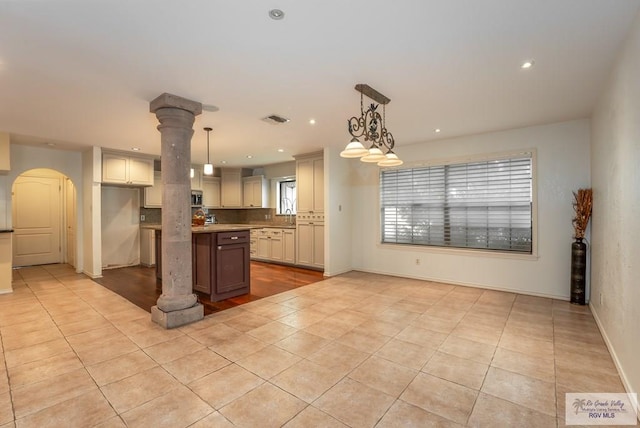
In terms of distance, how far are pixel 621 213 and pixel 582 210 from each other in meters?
1.71

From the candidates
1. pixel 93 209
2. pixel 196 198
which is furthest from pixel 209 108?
pixel 196 198

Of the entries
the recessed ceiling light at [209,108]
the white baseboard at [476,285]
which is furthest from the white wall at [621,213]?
the recessed ceiling light at [209,108]

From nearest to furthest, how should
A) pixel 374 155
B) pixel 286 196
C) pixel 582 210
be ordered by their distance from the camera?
pixel 374 155 < pixel 582 210 < pixel 286 196

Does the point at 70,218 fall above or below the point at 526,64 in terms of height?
below

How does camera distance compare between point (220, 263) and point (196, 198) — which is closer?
point (220, 263)

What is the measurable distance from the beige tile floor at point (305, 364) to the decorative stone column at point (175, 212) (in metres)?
0.27

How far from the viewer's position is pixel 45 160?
229 inches

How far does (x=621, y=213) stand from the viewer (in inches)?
97.4

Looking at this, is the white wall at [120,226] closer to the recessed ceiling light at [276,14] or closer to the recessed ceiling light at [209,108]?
the recessed ceiling light at [209,108]

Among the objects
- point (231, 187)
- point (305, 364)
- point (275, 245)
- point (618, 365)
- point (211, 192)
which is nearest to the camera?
point (618, 365)

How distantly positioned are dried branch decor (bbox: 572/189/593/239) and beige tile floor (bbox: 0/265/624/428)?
39.8 inches

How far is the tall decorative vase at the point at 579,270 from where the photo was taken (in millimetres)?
3953

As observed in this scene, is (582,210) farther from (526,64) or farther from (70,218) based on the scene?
(70,218)

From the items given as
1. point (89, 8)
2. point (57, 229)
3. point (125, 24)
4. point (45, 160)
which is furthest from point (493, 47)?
point (57, 229)
